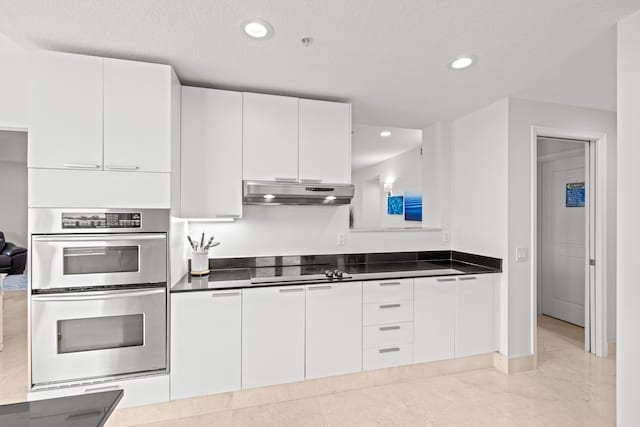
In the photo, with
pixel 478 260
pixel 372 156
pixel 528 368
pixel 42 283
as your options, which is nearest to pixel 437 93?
pixel 478 260

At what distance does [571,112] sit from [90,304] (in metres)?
4.15

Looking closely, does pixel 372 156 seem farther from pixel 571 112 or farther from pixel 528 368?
pixel 528 368

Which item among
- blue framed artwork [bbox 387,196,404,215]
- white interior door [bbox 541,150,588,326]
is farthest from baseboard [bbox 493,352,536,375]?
blue framed artwork [bbox 387,196,404,215]

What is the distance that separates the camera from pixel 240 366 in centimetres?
221

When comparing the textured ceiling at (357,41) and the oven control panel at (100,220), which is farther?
the oven control panel at (100,220)

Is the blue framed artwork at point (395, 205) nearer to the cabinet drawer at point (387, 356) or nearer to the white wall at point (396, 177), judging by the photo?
the white wall at point (396, 177)

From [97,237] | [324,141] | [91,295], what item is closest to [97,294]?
[91,295]

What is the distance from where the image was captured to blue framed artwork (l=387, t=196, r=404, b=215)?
5969 millimetres

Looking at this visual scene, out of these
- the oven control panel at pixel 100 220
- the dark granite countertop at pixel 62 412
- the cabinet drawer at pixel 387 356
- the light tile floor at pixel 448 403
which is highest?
the oven control panel at pixel 100 220

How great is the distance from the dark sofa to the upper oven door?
21.2 ft

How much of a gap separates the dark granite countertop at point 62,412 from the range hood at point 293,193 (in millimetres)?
1754

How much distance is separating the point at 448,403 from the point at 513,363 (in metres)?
0.85

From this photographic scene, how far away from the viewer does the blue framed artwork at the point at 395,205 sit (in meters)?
5.97

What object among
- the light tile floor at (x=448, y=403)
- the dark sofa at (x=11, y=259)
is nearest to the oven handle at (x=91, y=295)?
the light tile floor at (x=448, y=403)
